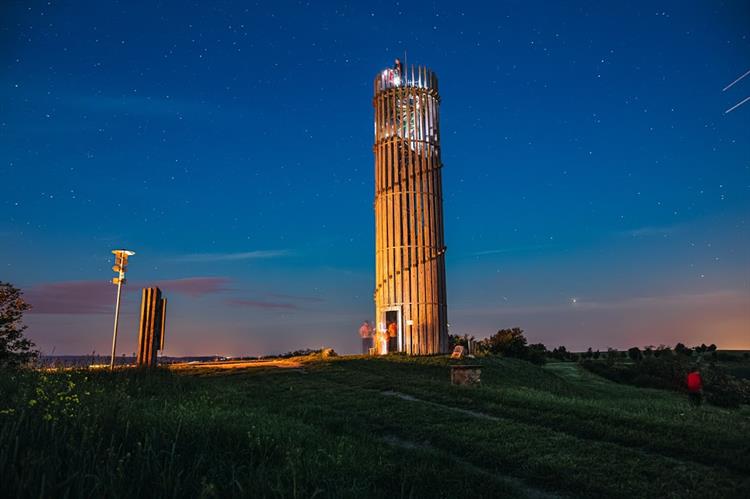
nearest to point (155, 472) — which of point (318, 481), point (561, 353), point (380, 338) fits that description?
point (318, 481)

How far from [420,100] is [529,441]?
22.2 m

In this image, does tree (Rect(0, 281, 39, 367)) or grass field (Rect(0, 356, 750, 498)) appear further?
tree (Rect(0, 281, 39, 367))

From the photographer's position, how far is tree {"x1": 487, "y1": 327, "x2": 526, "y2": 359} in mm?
27734

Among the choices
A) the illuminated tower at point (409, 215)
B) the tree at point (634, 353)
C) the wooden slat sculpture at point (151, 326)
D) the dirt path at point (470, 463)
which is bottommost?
the dirt path at point (470, 463)

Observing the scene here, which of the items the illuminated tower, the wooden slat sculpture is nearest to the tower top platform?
the illuminated tower

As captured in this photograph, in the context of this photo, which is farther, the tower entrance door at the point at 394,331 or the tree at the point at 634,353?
the tree at the point at 634,353

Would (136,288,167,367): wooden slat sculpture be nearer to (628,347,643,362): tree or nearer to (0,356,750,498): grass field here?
(0,356,750,498): grass field

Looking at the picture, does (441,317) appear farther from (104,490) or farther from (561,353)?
(104,490)

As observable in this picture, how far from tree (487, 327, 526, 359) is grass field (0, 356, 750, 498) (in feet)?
50.9

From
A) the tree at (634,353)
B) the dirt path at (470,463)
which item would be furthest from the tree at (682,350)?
the dirt path at (470,463)

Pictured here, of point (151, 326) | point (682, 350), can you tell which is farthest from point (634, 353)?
point (151, 326)

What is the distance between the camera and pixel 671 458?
6.99 meters

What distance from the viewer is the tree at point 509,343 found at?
91.0 feet

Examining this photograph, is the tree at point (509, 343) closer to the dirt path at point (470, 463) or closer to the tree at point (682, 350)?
the tree at point (682, 350)
